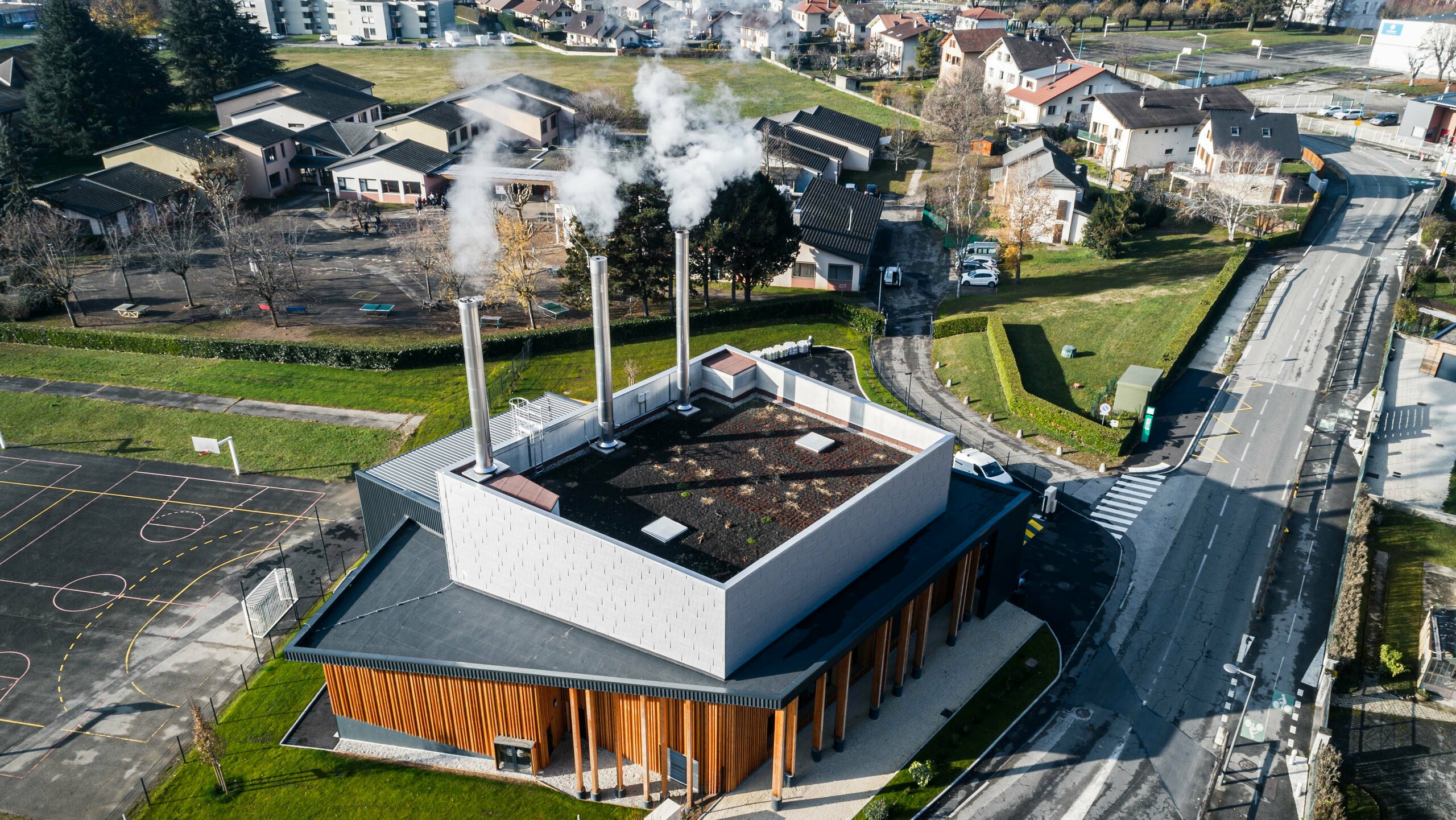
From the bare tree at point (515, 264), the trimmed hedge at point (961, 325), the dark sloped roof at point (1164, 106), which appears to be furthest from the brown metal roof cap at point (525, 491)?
the dark sloped roof at point (1164, 106)

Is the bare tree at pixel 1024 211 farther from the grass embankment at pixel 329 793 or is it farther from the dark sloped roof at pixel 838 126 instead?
the grass embankment at pixel 329 793

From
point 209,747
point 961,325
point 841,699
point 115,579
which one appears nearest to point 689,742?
point 841,699

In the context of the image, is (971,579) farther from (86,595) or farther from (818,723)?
(86,595)

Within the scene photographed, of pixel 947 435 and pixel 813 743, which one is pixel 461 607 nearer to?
pixel 813 743

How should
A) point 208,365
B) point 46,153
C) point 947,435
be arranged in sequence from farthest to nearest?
point 46,153, point 208,365, point 947,435

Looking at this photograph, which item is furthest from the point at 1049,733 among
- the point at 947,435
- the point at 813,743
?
the point at 947,435

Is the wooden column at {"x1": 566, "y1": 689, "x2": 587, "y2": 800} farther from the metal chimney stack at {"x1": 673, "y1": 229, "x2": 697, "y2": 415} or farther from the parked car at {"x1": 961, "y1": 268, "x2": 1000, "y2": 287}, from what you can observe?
the parked car at {"x1": 961, "y1": 268, "x2": 1000, "y2": 287}
